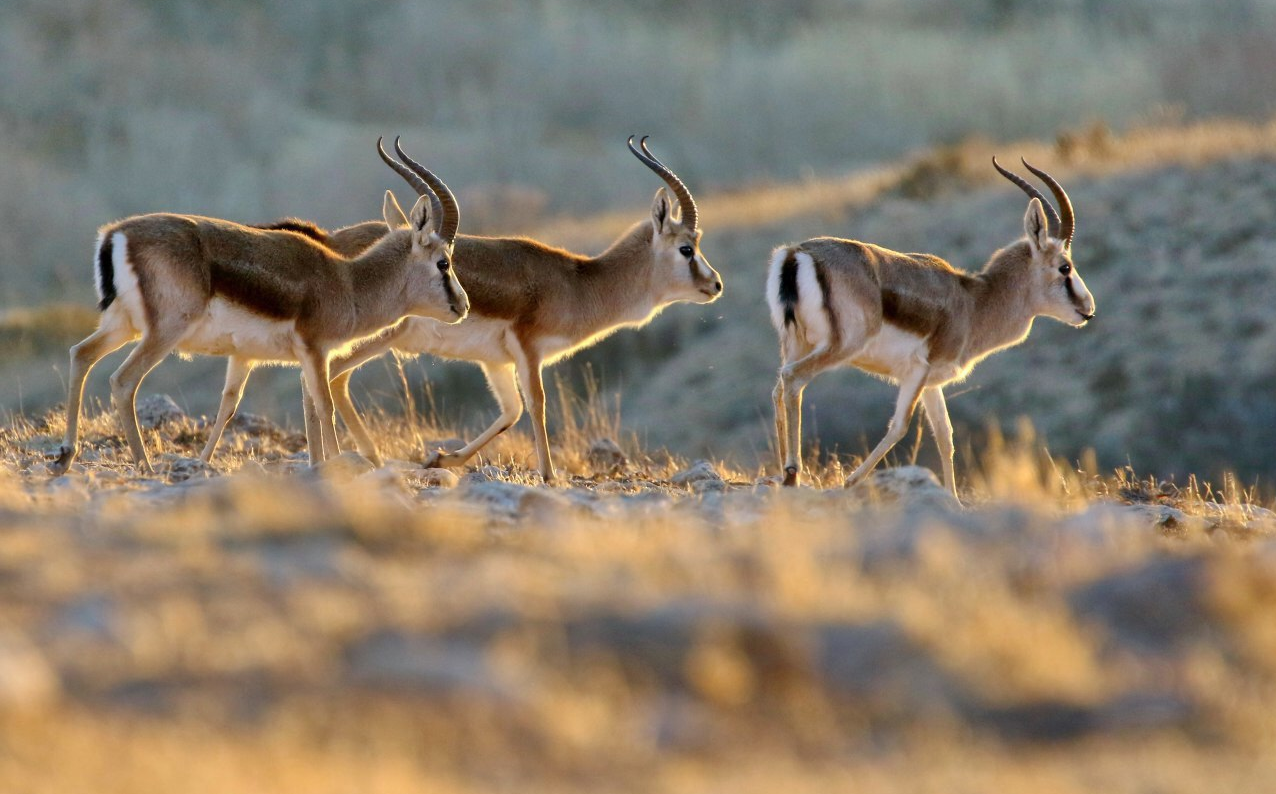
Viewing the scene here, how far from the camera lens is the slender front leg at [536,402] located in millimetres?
12250

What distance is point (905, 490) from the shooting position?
889 cm

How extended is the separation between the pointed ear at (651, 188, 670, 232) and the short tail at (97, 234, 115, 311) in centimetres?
485

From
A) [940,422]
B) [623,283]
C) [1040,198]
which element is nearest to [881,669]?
[940,422]

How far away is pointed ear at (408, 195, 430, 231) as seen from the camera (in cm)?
1203

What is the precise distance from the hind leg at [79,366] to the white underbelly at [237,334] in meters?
0.42

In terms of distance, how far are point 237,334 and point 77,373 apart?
40.8 inches

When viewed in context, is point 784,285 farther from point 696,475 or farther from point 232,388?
point 232,388

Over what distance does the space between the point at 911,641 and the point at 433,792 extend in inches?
70.3

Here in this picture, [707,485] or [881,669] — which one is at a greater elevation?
[881,669]

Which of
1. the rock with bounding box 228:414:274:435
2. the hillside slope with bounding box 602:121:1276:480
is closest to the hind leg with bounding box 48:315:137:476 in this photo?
the rock with bounding box 228:414:274:435

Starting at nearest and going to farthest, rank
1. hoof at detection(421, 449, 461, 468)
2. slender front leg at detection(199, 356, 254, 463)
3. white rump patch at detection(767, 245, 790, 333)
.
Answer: white rump patch at detection(767, 245, 790, 333) → slender front leg at detection(199, 356, 254, 463) → hoof at detection(421, 449, 461, 468)

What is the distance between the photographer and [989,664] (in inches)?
203

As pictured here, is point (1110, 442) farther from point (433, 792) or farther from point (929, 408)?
point (433, 792)

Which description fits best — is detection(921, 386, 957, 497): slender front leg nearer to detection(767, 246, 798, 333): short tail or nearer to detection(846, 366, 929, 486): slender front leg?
detection(846, 366, 929, 486): slender front leg
